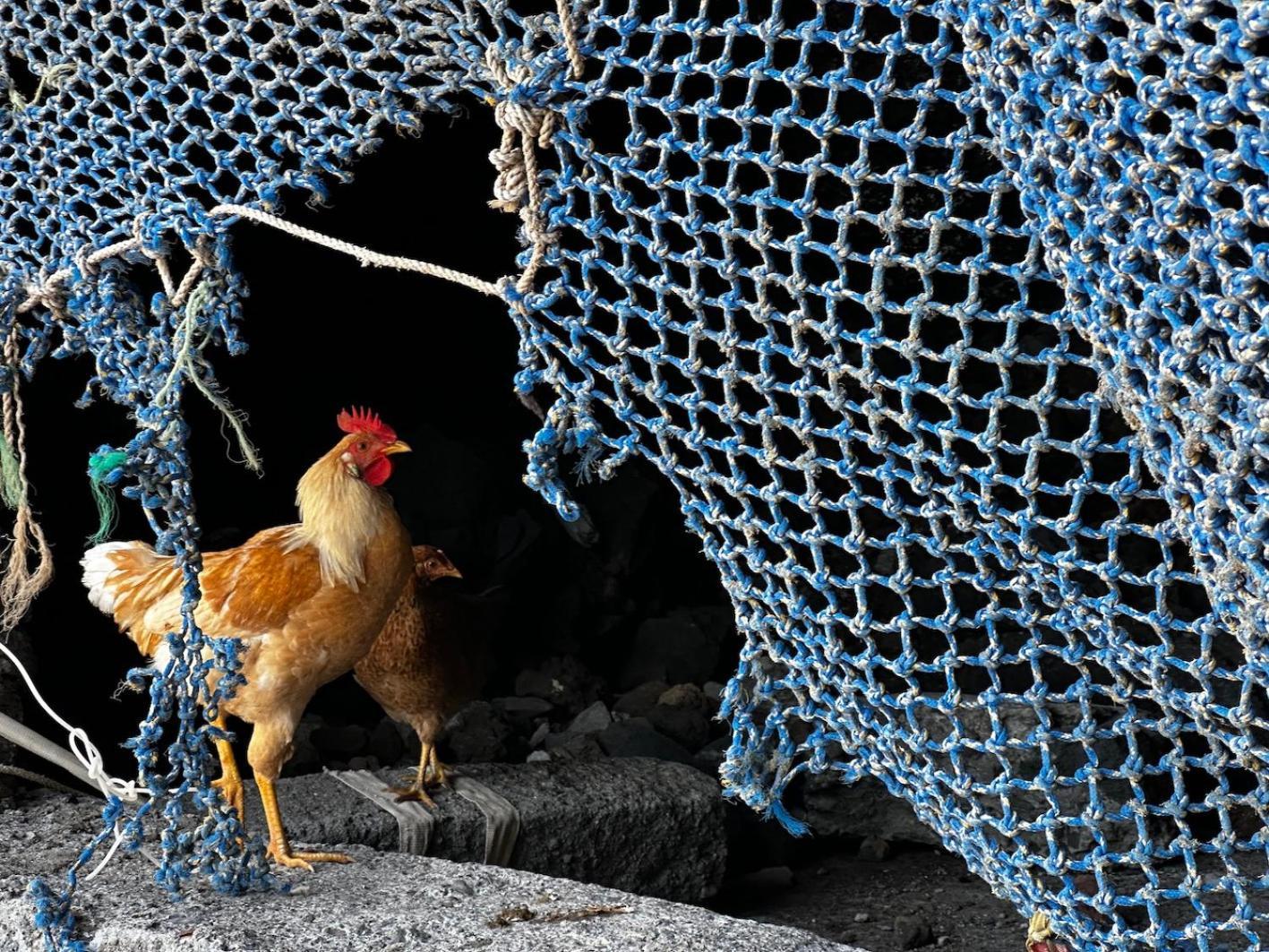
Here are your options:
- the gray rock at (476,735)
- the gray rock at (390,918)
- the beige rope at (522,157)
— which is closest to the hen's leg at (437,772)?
the gray rock at (476,735)

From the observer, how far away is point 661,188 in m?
1.73

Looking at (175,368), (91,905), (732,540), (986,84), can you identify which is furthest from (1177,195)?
(91,905)

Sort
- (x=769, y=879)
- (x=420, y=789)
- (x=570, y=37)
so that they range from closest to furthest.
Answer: (x=570, y=37) → (x=420, y=789) → (x=769, y=879)

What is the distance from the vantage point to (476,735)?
4.75 metres

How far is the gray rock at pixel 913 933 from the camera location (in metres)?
3.62

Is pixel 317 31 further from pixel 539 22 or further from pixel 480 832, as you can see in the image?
pixel 480 832

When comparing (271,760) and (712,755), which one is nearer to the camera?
(271,760)

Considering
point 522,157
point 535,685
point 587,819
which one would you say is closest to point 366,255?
point 522,157

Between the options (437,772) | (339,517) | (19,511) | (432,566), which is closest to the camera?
(19,511)

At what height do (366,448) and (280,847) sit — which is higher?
(366,448)

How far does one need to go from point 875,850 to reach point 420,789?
151cm

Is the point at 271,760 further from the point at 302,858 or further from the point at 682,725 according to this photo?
the point at 682,725

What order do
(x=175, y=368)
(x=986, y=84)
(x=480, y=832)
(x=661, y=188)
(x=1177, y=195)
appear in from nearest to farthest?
(x=1177, y=195) → (x=986, y=84) → (x=661, y=188) → (x=175, y=368) → (x=480, y=832)

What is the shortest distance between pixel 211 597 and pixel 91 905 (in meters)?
0.81
